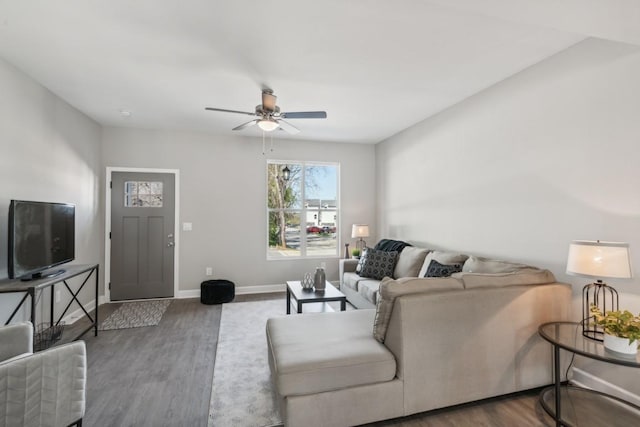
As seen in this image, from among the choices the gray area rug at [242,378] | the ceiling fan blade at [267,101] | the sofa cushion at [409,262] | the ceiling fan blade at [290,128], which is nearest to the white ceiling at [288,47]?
the ceiling fan blade at [267,101]

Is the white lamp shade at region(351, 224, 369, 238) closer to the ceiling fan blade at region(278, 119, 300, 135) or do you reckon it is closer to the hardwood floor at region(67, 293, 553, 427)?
the ceiling fan blade at region(278, 119, 300, 135)

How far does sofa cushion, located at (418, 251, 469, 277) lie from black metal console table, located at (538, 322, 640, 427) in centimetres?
117

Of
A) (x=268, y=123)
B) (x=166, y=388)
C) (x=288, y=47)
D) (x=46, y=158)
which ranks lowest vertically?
(x=166, y=388)

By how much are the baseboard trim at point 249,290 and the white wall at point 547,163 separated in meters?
2.72

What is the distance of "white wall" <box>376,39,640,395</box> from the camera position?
6.95 feet

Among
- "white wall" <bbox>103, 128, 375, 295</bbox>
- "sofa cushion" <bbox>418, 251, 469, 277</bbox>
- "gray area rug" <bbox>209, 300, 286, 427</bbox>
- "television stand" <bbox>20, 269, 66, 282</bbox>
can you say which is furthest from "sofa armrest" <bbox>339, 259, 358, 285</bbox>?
"television stand" <bbox>20, 269, 66, 282</bbox>

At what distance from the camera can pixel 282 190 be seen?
538 cm

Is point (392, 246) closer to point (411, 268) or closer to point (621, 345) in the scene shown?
point (411, 268)

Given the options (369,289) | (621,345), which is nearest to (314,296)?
(369,289)

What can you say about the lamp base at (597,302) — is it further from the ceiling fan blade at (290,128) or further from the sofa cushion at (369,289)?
the ceiling fan blade at (290,128)

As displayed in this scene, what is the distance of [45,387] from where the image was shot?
1.44m

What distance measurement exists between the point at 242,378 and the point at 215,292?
7.37 ft

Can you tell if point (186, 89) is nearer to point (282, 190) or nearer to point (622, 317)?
point (282, 190)

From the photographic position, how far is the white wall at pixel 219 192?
4684 millimetres
